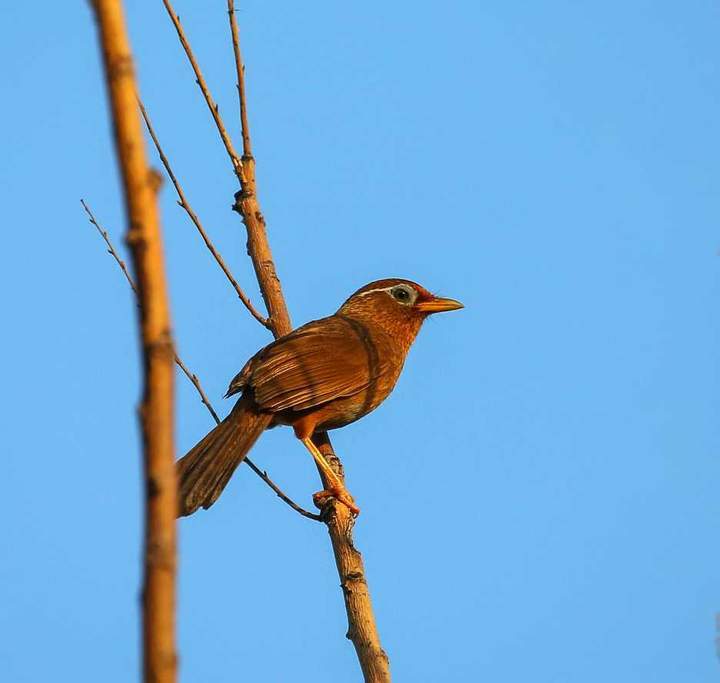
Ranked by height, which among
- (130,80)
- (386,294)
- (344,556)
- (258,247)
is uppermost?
(386,294)

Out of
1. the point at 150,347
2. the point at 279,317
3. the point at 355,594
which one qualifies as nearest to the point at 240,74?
the point at 279,317

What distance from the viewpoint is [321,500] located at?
579 cm

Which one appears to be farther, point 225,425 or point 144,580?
point 225,425

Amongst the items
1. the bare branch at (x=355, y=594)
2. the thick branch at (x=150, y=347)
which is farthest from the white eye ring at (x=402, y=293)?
the thick branch at (x=150, y=347)

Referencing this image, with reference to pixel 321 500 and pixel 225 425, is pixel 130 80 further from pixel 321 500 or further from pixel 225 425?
pixel 225 425

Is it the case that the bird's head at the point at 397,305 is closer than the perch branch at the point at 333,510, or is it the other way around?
the perch branch at the point at 333,510

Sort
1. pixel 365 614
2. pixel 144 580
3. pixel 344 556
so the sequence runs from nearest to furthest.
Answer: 1. pixel 144 580
2. pixel 365 614
3. pixel 344 556

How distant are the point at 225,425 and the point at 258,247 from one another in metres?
1.11

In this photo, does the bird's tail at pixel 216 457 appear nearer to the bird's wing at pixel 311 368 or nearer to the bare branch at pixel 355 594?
the bird's wing at pixel 311 368

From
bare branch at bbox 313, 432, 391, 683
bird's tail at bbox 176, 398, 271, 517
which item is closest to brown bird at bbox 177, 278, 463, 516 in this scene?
bird's tail at bbox 176, 398, 271, 517

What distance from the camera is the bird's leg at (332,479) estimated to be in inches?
229

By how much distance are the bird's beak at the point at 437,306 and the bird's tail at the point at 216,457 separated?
202 centimetres

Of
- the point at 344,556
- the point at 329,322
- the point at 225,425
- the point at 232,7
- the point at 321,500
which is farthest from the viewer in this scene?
the point at 329,322

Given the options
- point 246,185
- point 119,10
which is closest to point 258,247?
point 246,185
